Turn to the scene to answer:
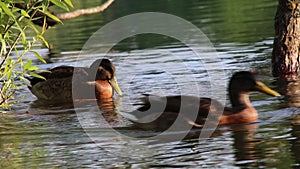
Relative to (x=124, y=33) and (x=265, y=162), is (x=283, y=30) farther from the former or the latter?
(x=124, y=33)

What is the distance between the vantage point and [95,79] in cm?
1347

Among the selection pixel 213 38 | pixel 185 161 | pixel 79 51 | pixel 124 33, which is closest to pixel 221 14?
pixel 124 33

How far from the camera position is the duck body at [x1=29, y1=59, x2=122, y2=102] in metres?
13.1

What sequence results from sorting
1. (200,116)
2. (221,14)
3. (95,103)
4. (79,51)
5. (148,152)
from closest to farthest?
(148,152) < (200,116) < (95,103) < (79,51) < (221,14)

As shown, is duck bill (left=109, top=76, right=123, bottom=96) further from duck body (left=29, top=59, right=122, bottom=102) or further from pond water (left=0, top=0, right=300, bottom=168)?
pond water (left=0, top=0, right=300, bottom=168)

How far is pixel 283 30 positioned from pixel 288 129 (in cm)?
423

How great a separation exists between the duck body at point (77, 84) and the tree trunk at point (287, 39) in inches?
108

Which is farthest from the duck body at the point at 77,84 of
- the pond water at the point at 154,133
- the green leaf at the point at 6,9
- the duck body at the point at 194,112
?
the green leaf at the point at 6,9

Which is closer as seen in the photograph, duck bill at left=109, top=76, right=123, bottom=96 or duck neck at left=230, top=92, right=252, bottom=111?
duck neck at left=230, top=92, right=252, bottom=111

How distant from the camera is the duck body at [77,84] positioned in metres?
13.1

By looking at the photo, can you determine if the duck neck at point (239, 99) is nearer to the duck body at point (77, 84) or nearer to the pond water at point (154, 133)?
the pond water at point (154, 133)

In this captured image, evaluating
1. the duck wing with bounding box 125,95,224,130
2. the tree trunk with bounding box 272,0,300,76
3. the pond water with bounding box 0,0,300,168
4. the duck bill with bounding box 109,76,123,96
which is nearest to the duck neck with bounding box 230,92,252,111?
the pond water with bounding box 0,0,300,168

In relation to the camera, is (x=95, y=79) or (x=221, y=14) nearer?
(x=95, y=79)

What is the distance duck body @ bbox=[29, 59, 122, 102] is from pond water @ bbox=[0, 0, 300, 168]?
0.30 meters
